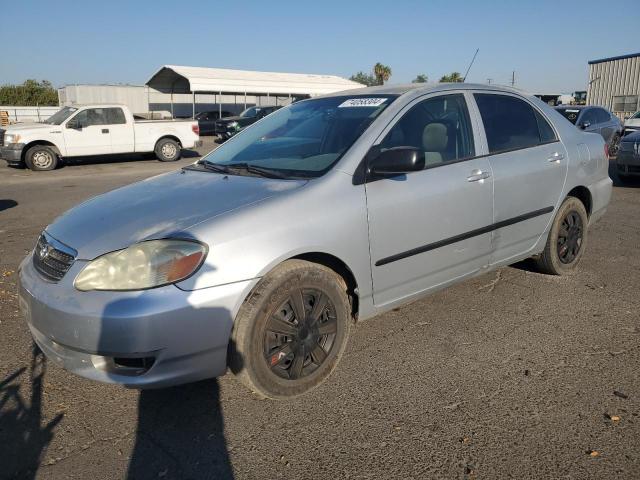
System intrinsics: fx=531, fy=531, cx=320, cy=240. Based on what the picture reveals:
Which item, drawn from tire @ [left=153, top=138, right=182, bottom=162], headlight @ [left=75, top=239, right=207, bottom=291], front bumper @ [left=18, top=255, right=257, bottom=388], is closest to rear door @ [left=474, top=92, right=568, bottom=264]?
front bumper @ [left=18, top=255, right=257, bottom=388]

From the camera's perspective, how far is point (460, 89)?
3.91 metres

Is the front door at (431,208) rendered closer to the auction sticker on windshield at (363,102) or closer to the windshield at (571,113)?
the auction sticker on windshield at (363,102)

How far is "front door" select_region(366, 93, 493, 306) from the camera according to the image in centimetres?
316

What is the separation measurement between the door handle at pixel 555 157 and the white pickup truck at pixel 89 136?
514 inches

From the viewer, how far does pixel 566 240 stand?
467 cm

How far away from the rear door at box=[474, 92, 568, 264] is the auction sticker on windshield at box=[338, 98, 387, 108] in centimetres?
86

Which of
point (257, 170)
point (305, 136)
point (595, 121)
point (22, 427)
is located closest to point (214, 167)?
point (257, 170)

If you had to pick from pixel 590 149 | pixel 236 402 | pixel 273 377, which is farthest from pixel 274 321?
pixel 590 149

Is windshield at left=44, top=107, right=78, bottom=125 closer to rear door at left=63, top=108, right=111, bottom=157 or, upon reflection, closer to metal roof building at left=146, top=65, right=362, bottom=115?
rear door at left=63, top=108, right=111, bottom=157

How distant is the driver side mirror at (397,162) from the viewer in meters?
3.04

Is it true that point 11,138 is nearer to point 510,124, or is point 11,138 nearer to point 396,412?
point 510,124

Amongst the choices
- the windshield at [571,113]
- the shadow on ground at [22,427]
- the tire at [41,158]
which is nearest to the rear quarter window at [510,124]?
the shadow on ground at [22,427]

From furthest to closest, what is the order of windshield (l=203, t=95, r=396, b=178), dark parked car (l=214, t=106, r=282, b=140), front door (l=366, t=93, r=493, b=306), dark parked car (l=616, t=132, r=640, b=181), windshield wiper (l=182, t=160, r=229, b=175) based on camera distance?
dark parked car (l=214, t=106, r=282, b=140)
dark parked car (l=616, t=132, r=640, b=181)
windshield wiper (l=182, t=160, r=229, b=175)
windshield (l=203, t=95, r=396, b=178)
front door (l=366, t=93, r=493, b=306)

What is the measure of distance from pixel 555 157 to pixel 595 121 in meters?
11.1
